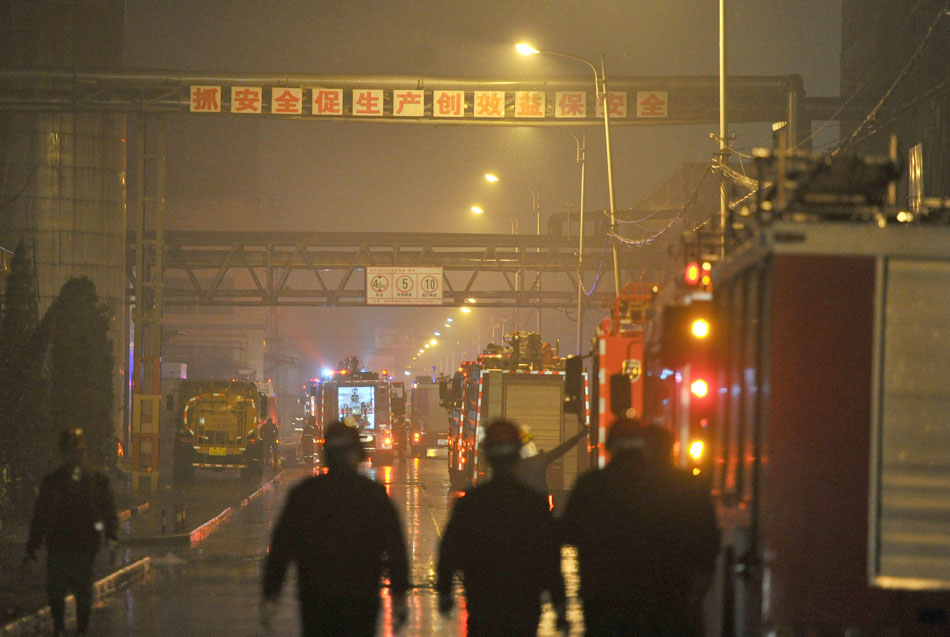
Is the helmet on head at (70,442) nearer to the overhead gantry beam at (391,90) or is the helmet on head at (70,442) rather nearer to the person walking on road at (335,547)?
the person walking on road at (335,547)

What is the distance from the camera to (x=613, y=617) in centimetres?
682

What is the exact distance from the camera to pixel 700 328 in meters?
8.80

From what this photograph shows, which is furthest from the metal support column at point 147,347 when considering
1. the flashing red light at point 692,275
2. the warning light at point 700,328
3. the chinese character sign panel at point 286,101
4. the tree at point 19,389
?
the warning light at point 700,328

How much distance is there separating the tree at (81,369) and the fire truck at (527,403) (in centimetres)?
723

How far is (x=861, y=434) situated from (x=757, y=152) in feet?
5.93

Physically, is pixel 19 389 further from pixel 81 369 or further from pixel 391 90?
pixel 391 90

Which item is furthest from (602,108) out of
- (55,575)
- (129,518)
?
(55,575)

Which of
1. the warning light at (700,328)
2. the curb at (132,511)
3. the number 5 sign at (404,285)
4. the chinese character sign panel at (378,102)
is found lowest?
the curb at (132,511)

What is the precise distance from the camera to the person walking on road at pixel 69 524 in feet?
34.4

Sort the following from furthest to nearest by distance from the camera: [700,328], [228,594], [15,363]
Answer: [15,363] < [228,594] < [700,328]

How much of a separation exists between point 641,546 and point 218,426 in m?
32.6

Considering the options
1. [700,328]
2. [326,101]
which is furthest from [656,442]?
[326,101]

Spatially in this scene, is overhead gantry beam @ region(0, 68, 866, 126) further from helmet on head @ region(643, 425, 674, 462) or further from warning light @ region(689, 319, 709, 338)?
helmet on head @ region(643, 425, 674, 462)

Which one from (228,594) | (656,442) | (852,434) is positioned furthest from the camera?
(228,594)
